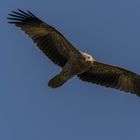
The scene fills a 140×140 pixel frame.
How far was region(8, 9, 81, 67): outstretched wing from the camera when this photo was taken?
1986 inches

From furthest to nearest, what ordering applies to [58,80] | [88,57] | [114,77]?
[114,77] < [88,57] < [58,80]

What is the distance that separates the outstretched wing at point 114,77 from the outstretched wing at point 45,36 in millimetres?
896

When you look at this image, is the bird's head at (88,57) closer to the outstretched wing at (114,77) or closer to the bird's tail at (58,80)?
the bird's tail at (58,80)

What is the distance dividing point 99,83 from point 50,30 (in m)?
2.14

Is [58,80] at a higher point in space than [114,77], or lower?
lower

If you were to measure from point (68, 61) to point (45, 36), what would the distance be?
1011 millimetres

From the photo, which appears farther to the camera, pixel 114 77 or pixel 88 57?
pixel 114 77

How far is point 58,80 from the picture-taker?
49.6 metres

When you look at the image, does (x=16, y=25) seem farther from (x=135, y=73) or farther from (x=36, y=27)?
(x=135, y=73)

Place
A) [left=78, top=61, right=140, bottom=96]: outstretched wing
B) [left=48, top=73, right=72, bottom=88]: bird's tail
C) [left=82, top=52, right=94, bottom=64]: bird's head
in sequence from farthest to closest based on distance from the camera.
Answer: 1. [left=78, top=61, right=140, bottom=96]: outstretched wing
2. [left=82, top=52, right=94, bottom=64]: bird's head
3. [left=48, top=73, right=72, bottom=88]: bird's tail

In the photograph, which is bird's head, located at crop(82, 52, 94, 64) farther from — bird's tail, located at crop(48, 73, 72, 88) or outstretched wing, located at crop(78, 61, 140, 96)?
outstretched wing, located at crop(78, 61, 140, 96)

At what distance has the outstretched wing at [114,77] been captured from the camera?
167ft

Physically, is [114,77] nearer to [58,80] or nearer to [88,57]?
[88,57]

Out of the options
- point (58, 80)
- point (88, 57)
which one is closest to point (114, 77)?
point (88, 57)
